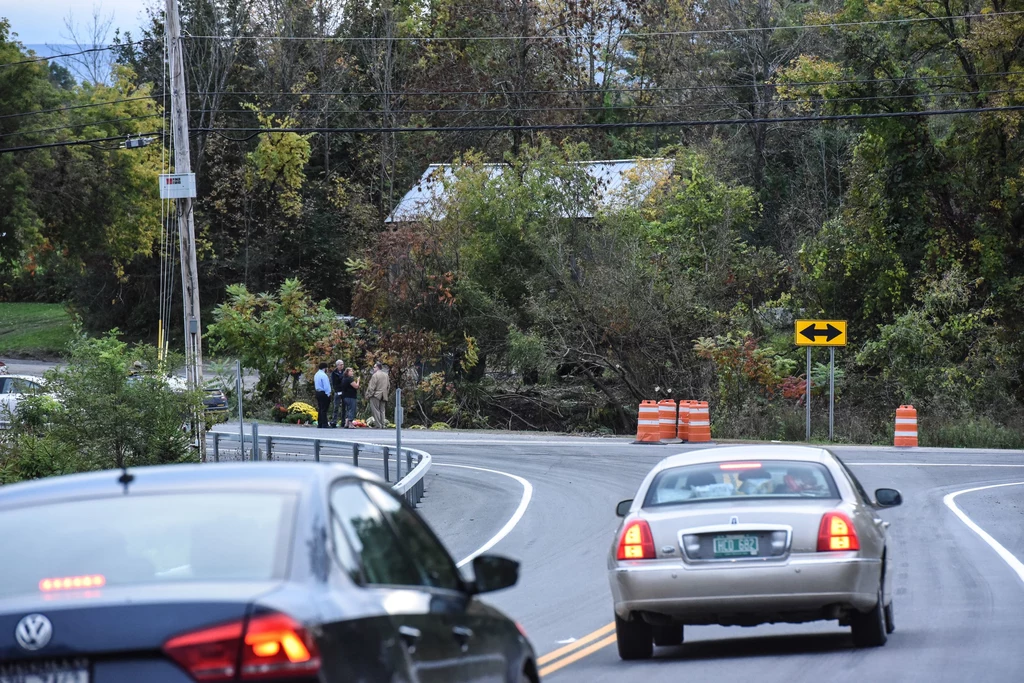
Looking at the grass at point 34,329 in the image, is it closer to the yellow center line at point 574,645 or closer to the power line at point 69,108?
the power line at point 69,108

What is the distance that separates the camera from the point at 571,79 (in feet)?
193

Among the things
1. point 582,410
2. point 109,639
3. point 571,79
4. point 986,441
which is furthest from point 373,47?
point 109,639

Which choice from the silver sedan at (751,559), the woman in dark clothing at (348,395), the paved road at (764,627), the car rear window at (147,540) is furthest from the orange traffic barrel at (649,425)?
the car rear window at (147,540)

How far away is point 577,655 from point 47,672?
22.7ft

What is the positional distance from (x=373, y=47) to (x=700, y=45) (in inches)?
626

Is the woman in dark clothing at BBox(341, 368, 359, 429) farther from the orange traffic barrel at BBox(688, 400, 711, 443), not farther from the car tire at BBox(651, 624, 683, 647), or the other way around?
the car tire at BBox(651, 624, 683, 647)

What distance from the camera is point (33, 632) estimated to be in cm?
400

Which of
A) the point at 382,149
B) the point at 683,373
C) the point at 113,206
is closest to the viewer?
the point at 683,373

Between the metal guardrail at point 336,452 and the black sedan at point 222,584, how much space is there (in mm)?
13559

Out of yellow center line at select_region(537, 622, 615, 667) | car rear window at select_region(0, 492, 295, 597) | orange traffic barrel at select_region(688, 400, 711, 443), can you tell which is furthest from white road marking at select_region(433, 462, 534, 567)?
car rear window at select_region(0, 492, 295, 597)

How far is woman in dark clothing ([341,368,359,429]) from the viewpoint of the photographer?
39906mm

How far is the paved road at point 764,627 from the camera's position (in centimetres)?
966

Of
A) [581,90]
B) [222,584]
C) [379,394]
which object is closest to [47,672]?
[222,584]

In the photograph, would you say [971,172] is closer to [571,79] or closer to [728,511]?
[571,79]
